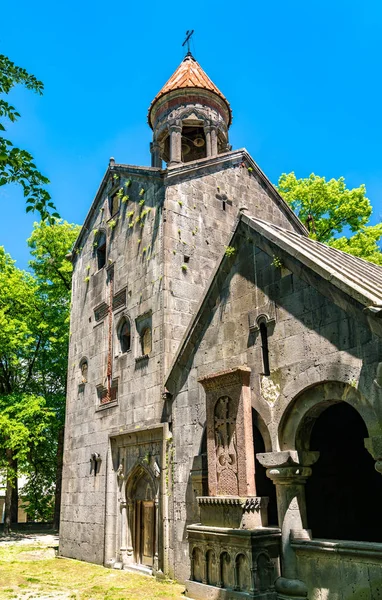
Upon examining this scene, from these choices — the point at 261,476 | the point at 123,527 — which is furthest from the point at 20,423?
the point at 261,476

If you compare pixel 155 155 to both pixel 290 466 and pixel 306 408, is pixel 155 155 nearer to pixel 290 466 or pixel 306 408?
pixel 306 408

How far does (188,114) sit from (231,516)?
46.4 feet

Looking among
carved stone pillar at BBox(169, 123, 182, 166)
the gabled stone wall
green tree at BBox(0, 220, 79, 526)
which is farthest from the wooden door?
carved stone pillar at BBox(169, 123, 182, 166)

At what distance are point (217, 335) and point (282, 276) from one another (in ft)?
6.88

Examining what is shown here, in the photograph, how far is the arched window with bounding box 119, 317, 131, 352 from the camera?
1472cm

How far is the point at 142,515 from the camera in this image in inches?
515

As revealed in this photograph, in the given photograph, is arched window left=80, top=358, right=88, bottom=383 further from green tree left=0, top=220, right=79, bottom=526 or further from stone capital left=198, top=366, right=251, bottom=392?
stone capital left=198, top=366, right=251, bottom=392

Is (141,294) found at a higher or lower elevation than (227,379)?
higher

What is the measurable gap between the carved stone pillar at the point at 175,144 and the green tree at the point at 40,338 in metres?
9.83

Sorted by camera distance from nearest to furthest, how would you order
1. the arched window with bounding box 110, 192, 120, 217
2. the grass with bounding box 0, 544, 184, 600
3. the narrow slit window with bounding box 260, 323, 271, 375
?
1. the narrow slit window with bounding box 260, 323, 271, 375
2. the grass with bounding box 0, 544, 184, 600
3. the arched window with bounding box 110, 192, 120, 217

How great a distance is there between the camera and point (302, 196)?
22.8m

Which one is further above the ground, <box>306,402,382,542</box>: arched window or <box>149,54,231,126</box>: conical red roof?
<box>149,54,231,126</box>: conical red roof

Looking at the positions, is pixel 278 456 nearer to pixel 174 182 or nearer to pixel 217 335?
pixel 217 335

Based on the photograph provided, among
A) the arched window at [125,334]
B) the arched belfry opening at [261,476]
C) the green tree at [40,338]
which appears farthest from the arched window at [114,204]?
the arched belfry opening at [261,476]
